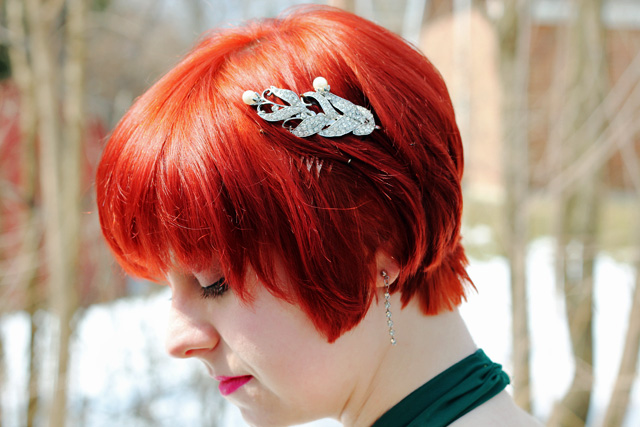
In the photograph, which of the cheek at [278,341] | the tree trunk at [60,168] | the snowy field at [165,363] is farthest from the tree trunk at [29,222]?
the cheek at [278,341]

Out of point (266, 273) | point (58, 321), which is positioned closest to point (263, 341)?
point (266, 273)

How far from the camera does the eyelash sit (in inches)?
34.9

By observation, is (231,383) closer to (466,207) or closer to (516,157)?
(516,157)

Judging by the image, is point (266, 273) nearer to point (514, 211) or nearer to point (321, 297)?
point (321, 297)

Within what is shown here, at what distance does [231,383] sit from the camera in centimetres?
95

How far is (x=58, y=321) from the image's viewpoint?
2887 mm

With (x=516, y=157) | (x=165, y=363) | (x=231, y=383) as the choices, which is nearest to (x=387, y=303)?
(x=231, y=383)

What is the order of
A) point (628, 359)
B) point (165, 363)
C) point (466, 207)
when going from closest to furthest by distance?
point (628, 359), point (466, 207), point (165, 363)

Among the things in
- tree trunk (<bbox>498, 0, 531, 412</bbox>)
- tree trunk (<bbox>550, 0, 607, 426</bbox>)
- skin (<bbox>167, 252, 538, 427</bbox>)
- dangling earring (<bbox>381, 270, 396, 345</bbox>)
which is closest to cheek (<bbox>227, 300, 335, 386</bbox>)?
skin (<bbox>167, 252, 538, 427</bbox>)

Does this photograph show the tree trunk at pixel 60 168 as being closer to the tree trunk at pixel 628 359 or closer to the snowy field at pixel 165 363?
the snowy field at pixel 165 363

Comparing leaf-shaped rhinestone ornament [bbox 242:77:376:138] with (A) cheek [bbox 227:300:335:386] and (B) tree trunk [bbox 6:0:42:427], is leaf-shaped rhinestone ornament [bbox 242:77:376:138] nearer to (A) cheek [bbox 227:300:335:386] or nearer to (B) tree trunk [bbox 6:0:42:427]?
(A) cheek [bbox 227:300:335:386]

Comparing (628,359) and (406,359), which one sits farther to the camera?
(628,359)

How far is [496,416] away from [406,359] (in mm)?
163

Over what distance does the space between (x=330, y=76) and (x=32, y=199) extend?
3.20m
